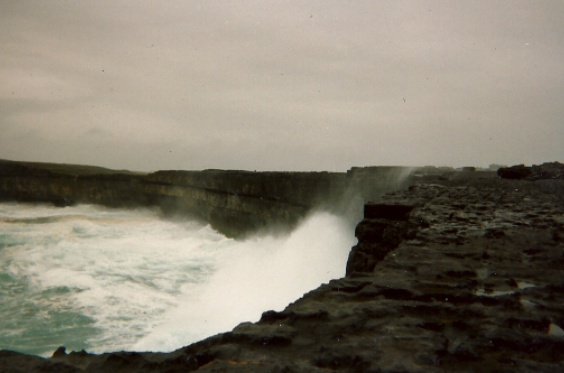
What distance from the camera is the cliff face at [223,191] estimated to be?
36.3 feet

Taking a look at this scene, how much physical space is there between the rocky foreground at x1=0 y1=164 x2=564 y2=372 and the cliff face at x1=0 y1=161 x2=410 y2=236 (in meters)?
6.42

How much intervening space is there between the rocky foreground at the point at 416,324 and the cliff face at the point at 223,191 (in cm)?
642

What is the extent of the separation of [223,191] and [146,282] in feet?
32.1

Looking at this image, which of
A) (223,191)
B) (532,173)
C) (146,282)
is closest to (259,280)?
(146,282)

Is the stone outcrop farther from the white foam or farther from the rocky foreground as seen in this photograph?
Result: the rocky foreground

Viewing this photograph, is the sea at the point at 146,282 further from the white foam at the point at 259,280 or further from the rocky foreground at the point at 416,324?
the rocky foreground at the point at 416,324

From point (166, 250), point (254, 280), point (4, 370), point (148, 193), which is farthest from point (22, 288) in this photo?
point (148, 193)

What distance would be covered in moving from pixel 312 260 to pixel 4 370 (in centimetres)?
942

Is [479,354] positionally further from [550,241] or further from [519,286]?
[550,241]

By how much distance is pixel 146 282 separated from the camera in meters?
9.84

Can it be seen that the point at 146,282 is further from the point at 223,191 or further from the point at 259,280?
the point at 223,191

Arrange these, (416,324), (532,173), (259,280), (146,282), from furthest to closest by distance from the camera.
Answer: (259,280), (146,282), (532,173), (416,324)

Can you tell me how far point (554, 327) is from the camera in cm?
190

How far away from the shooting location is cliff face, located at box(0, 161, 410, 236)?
436 inches
